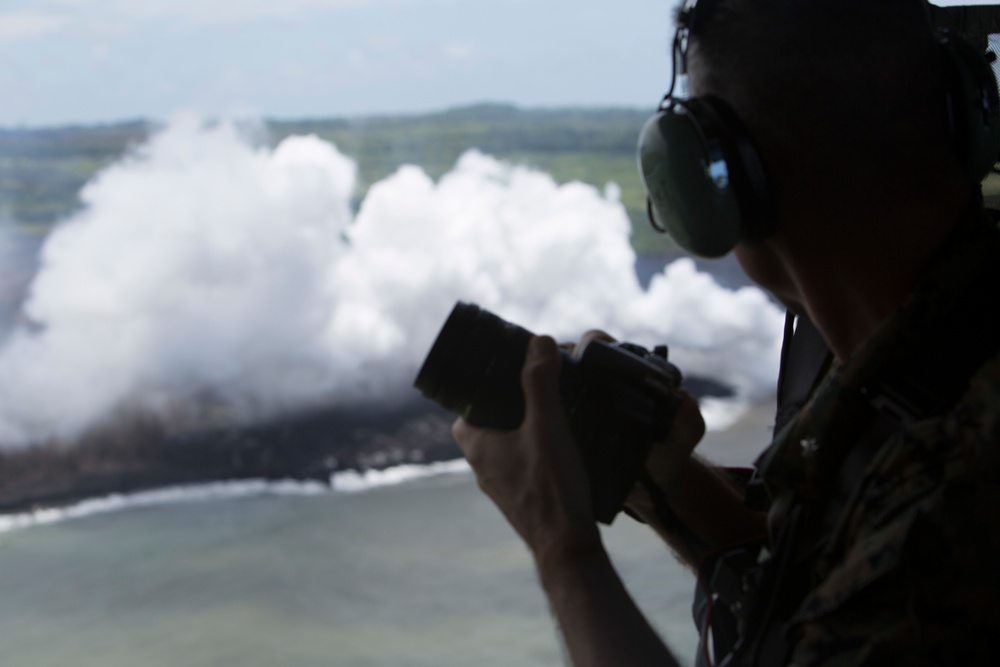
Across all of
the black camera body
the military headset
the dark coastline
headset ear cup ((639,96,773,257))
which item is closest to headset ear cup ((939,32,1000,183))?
the military headset

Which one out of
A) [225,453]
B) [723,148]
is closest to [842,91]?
[723,148]

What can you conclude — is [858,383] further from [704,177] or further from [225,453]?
[225,453]

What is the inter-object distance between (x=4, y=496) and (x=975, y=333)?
594cm

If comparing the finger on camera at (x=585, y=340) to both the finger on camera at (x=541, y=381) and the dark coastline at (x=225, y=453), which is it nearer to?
the finger on camera at (x=541, y=381)

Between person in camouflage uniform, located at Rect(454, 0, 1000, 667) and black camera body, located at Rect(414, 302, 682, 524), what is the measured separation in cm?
5

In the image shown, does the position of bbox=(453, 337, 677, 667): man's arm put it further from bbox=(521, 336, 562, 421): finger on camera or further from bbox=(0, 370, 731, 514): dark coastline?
bbox=(0, 370, 731, 514): dark coastline

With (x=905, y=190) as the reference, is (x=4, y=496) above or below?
above

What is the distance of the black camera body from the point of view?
87cm

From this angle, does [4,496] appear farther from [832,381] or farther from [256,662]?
[832,381]

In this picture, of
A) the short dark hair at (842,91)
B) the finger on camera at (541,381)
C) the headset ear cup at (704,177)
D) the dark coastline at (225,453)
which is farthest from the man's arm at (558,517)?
the dark coastline at (225,453)

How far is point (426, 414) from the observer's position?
22.5 feet

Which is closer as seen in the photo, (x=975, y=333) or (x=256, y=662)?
(x=975, y=333)

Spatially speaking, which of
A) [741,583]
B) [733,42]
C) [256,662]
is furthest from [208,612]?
[733,42]

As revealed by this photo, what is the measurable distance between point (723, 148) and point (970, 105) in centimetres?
19
